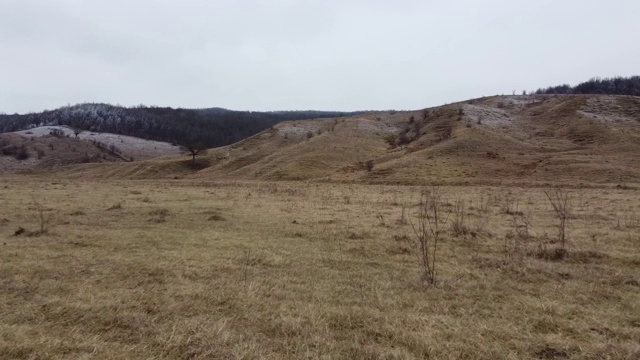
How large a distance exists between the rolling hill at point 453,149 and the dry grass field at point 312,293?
29284 mm

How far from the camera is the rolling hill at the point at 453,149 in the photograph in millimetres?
42156

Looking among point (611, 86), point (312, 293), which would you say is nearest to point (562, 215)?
point (312, 293)

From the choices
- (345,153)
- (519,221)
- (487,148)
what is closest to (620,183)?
(487,148)

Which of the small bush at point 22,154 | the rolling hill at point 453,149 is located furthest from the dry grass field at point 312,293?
the small bush at point 22,154

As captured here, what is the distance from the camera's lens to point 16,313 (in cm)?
580

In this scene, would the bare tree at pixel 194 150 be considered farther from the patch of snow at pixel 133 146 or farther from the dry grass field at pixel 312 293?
the patch of snow at pixel 133 146

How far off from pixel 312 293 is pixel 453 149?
160 ft

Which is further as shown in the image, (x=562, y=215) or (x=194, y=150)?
(x=194, y=150)

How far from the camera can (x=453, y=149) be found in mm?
52188

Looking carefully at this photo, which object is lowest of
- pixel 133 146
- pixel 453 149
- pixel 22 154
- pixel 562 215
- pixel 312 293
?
pixel 22 154

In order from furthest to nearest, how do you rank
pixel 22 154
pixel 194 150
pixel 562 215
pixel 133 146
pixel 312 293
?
pixel 133 146 < pixel 22 154 < pixel 194 150 < pixel 562 215 < pixel 312 293

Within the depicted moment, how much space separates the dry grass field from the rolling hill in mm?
29284

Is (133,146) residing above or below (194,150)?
above

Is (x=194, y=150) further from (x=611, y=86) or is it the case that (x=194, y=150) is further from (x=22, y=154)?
(x=611, y=86)
